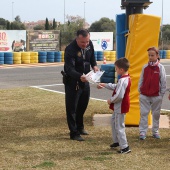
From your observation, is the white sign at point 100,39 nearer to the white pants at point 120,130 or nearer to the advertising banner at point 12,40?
the advertising banner at point 12,40

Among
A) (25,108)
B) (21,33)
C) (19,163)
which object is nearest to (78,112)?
(19,163)

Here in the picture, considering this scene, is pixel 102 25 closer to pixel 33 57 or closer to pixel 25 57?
pixel 33 57

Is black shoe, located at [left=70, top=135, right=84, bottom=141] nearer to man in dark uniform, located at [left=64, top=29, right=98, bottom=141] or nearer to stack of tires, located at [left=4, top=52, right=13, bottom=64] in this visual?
man in dark uniform, located at [left=64, top=29, right=98, bottom=141]

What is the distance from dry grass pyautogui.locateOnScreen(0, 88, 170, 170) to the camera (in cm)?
593

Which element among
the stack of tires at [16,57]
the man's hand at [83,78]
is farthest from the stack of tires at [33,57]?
the man's hand at [83,78]

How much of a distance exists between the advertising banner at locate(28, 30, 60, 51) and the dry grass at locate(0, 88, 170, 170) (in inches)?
1064

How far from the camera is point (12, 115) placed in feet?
31.7

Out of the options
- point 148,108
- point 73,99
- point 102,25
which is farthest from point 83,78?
point 102,25

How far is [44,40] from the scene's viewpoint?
121ft

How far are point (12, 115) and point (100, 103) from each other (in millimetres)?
2750

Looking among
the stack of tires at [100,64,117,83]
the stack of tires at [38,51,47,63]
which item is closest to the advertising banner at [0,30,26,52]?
the stack of tires at [38,51,47,63]

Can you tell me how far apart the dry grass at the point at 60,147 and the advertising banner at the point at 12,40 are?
25.1m

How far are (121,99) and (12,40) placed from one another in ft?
96.3

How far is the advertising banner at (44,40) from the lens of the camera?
36.8m
